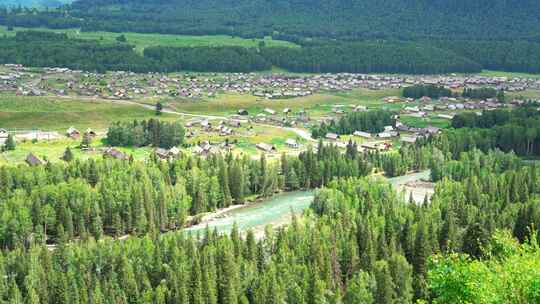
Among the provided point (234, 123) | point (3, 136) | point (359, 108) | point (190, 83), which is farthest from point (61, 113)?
point (359, 108)

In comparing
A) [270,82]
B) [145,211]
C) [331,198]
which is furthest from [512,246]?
[270,82]

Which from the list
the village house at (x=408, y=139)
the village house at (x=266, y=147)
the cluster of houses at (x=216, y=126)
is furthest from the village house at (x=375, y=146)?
the cluster of houses at (x=216, y=126)

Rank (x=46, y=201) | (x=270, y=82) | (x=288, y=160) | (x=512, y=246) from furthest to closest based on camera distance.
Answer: (x=270, y=82) < (x=288, y=160) < (x=46, y=201) < (x=512, y=246)

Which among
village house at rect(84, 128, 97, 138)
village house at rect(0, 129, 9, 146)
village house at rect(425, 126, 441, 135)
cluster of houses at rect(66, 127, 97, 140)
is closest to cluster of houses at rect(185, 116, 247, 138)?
village house at rect(84, 128, 97, 138)

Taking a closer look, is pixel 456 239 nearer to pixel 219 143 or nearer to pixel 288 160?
pixel 288 160

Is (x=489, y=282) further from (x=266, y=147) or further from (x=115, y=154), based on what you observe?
(x=266, y=147)

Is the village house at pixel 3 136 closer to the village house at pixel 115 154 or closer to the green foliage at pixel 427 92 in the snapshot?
the village house at pixel 115 154

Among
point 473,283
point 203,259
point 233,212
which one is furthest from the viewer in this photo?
point 233,212
